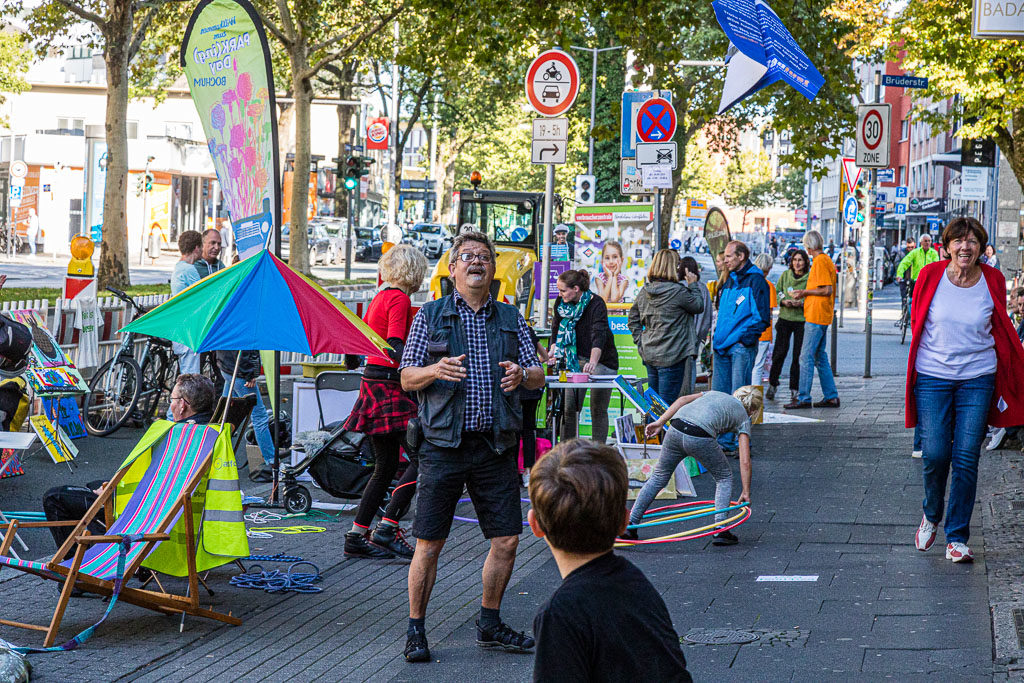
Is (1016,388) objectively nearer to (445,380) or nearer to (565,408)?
(445,380)

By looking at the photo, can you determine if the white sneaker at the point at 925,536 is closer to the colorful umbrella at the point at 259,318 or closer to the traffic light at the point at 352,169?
the colorful umbrella at the point at 259,318

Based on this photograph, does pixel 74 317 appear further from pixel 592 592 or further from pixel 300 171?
pixel 300 171

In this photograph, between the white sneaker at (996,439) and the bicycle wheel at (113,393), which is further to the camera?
the bicycle wheel at (113,393)

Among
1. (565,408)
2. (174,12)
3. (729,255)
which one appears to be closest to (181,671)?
(565,408)

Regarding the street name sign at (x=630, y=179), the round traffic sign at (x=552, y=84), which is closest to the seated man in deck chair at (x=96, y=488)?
the round traffic sign at (x=552, y=84)

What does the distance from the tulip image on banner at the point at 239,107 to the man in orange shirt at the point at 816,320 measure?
740 cm

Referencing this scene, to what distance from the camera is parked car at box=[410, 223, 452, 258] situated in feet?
175

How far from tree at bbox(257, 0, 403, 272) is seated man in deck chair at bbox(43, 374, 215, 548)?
64.0 feet

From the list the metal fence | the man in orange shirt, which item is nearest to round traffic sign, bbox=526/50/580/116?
the metal fence

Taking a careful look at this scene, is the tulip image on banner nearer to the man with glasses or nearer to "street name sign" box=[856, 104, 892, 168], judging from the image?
the man with glasses

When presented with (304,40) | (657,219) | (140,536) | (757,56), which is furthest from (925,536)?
(304,40)

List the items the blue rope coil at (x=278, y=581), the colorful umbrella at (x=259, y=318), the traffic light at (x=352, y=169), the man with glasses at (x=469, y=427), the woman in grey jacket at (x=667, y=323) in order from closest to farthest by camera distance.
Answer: the man with glasses at (x=469, y=427), the blue rope coil at (x=278, y=581), the colorful umbrella at (x=259, y=318), the woman in grey jacket at (x=667, y=323), the traffic light at (x=352, y=169)

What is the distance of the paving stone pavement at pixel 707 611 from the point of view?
17.8 feet

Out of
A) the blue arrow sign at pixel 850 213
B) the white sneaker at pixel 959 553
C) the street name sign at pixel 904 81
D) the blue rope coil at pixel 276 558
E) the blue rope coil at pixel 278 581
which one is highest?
the street name sign at pixel 904 81
